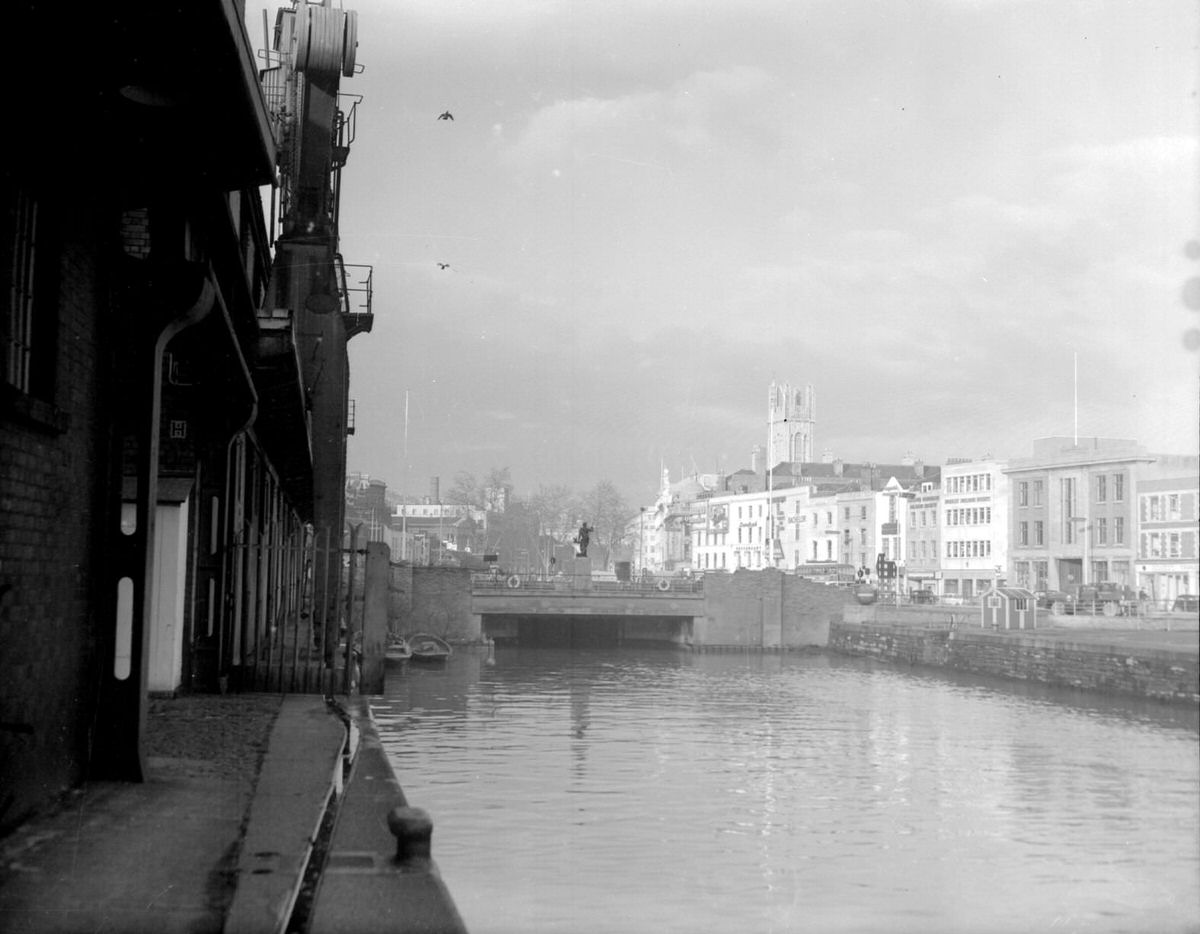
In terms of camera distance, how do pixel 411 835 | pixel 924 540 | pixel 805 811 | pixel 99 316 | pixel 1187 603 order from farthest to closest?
pixel 924 540 → pixel 805 811 → pixel 99 316 → pixel 411 835 → pixel 1187 603

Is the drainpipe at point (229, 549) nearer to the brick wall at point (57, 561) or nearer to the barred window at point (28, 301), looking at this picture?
the brick wall at point (57, 561)

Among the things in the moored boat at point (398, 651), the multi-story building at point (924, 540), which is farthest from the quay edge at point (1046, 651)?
the moored boat at point (398, 651)

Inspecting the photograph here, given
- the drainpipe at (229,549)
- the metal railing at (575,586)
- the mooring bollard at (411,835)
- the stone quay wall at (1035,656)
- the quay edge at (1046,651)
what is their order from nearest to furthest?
the mooring bollard at (411,835) < the quay edge at (1046,651) < the drainpipe at (229,549) < the stone quay wall at (1035,656) < the metal railing at (575,586)

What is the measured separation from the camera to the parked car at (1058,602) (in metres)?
15.0

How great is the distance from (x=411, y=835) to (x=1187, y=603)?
3249 millimetres

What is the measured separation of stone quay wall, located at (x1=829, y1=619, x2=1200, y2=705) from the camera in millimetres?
13836

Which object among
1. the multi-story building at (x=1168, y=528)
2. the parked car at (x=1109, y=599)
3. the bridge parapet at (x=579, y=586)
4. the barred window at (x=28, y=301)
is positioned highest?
the barred window at (x=28, y=301)

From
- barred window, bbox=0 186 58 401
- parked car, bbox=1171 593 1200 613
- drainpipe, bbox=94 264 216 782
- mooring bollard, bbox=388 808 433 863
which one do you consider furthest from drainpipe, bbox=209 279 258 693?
parked car, bbox=1171 593 1200 613

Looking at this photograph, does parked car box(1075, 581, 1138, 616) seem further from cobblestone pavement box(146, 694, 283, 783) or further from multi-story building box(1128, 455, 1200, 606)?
cobblestone pavement box(146, 694, 283, 783)

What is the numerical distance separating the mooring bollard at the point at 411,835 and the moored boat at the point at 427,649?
1532 inches

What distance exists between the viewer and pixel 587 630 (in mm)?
65062

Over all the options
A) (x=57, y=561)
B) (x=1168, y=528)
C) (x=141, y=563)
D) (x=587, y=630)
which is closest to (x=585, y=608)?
(x=587, y=630)

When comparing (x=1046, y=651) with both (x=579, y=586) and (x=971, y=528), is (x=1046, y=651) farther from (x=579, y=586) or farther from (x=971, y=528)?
(x=579, y=586)

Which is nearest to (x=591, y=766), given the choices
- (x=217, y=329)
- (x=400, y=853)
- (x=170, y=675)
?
(x=170, y=675)
